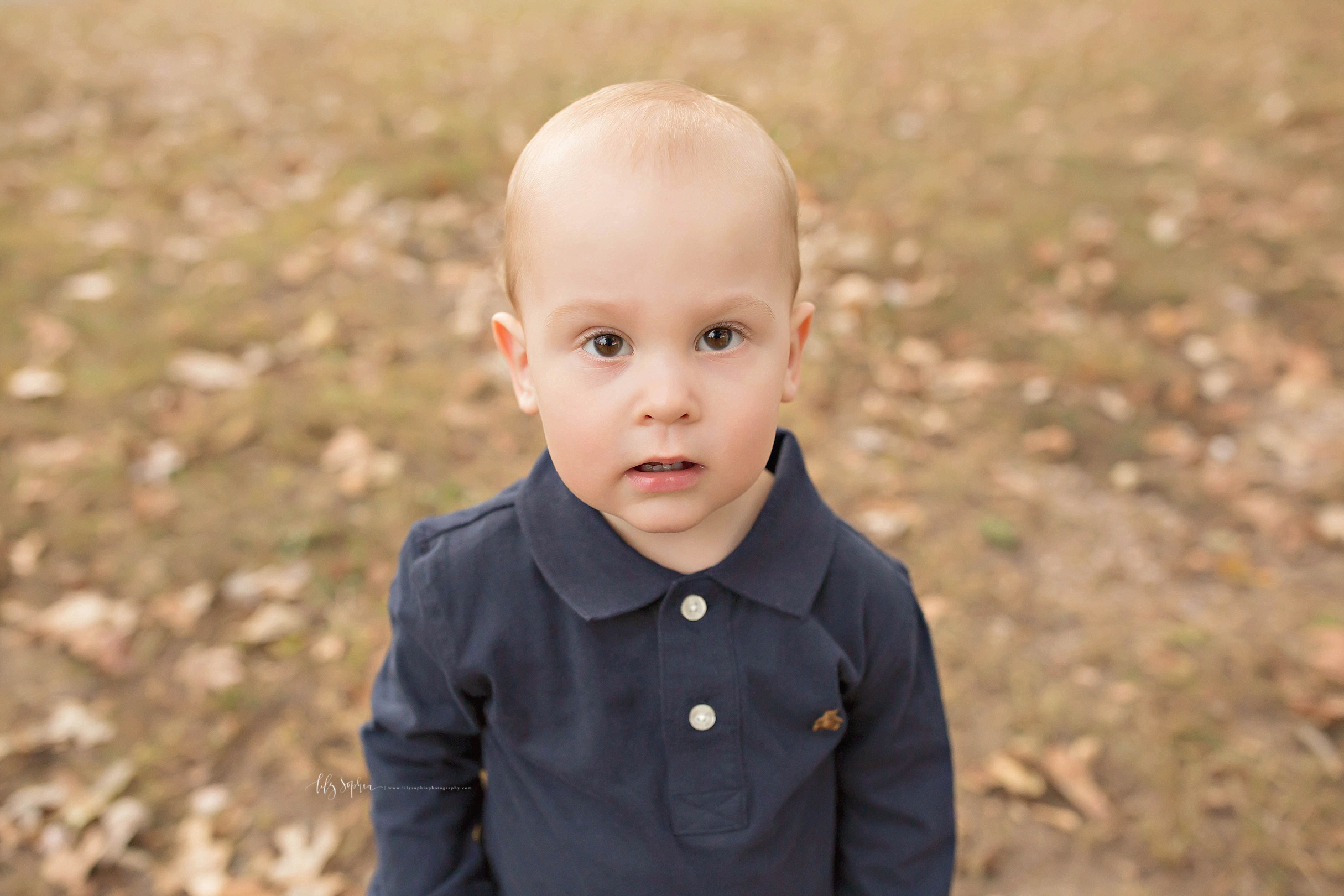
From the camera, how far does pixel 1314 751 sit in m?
2.51

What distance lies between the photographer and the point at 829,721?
1414mm

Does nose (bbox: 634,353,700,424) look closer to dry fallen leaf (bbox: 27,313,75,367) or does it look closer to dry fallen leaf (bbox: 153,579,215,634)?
dry fallen leaf (bbox: 153,579,215,634)

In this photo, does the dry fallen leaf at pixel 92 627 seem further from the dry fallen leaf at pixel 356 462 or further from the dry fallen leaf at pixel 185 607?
the dry fallen leaf at pixel 356 462

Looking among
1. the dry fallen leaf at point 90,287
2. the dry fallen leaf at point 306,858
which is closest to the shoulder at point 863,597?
the dry fallen leaf at point 306,858

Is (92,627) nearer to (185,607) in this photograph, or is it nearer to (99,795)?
(185,607)

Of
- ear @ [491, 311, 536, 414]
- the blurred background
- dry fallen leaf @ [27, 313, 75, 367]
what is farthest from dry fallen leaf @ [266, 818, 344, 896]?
dry fallen leaf @ [27, 313, 75, 367]

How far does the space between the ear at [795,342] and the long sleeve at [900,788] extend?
0.37 m

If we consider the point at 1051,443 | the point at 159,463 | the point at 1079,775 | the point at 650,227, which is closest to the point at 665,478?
the point at 650,227

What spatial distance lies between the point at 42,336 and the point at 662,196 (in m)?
3.69

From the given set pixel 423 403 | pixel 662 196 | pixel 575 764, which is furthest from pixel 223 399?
pixel 662 196

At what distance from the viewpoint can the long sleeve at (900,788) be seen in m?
1.52

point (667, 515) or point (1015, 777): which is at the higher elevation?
point (667, 515)

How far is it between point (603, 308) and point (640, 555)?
374 mm

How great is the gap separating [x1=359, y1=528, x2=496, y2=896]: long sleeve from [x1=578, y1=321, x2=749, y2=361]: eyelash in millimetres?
440
